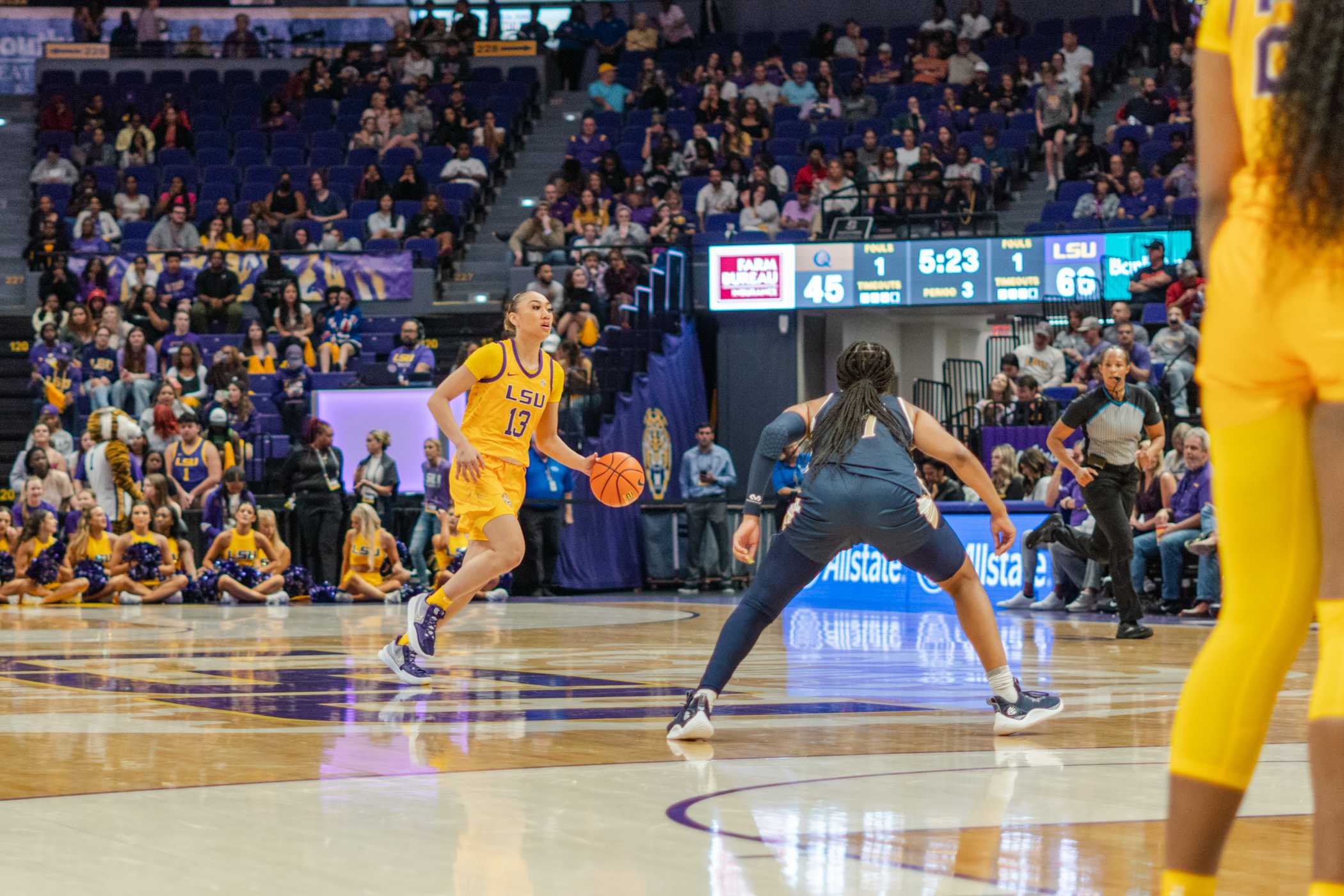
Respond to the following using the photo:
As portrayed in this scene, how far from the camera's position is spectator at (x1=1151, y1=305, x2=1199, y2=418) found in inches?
700

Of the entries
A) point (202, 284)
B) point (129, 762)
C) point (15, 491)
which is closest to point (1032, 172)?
point (202, 284)

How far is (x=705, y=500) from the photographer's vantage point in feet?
64.5

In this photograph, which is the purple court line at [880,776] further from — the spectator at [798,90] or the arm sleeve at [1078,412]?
the spectator at [798,90]

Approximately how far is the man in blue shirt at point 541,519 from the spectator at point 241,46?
579 inches

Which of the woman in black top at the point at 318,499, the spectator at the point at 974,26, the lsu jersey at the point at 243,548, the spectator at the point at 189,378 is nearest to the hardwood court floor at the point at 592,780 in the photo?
the lsu jersey at the point at 243,548

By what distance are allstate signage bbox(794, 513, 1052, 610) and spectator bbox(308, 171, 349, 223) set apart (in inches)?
448

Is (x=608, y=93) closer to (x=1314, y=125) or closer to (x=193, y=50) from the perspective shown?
(x=193, y=50)

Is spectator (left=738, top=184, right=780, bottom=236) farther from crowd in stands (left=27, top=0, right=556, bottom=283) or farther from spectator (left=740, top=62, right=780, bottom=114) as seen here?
crowd in stands (left=27, top=0, right=556, bottom=283)

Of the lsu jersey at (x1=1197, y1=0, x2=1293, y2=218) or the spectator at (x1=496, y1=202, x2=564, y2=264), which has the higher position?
the spectator at (x1=496, y1=202, x2=564, y2=264)

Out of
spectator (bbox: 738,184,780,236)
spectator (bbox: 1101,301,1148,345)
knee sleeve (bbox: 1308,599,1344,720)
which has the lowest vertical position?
knee sleeve (bbox: 1308,599,1344,720)

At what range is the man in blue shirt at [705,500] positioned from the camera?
19.6 meters

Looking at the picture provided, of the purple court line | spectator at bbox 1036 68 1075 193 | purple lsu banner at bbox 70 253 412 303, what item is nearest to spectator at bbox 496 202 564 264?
purple lsu banner at bbox 70 253 412 303

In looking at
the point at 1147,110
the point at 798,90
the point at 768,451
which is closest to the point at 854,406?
the point at 768,451

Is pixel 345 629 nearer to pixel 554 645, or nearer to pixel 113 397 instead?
pixel 554 645
